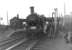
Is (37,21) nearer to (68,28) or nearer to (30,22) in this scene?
(30,22)

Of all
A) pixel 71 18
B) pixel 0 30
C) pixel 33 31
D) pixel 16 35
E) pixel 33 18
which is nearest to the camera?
pixel 71 18

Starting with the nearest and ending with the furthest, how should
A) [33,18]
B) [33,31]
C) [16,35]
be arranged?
[33,31], [33,18], [16,35]

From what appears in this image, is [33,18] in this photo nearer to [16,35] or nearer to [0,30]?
[16,35]

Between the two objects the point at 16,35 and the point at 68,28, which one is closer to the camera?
the point at 68,28

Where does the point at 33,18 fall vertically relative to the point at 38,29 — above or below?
above

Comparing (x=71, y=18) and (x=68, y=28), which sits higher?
(x=71, y=18)

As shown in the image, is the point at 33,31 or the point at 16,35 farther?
the point at 16,35

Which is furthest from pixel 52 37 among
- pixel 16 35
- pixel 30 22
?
pixel 16 35

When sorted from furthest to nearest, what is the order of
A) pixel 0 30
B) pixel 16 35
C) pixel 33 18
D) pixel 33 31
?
pixel 0 30, pixel 16 35, pixel 33 18, pixel 33 31

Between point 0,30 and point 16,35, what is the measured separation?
521 inches

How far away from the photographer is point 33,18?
66.4 feet

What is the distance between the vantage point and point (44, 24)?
808 inches

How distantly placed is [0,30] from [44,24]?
67.8 ft

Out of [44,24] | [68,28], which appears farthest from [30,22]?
[68,28]
